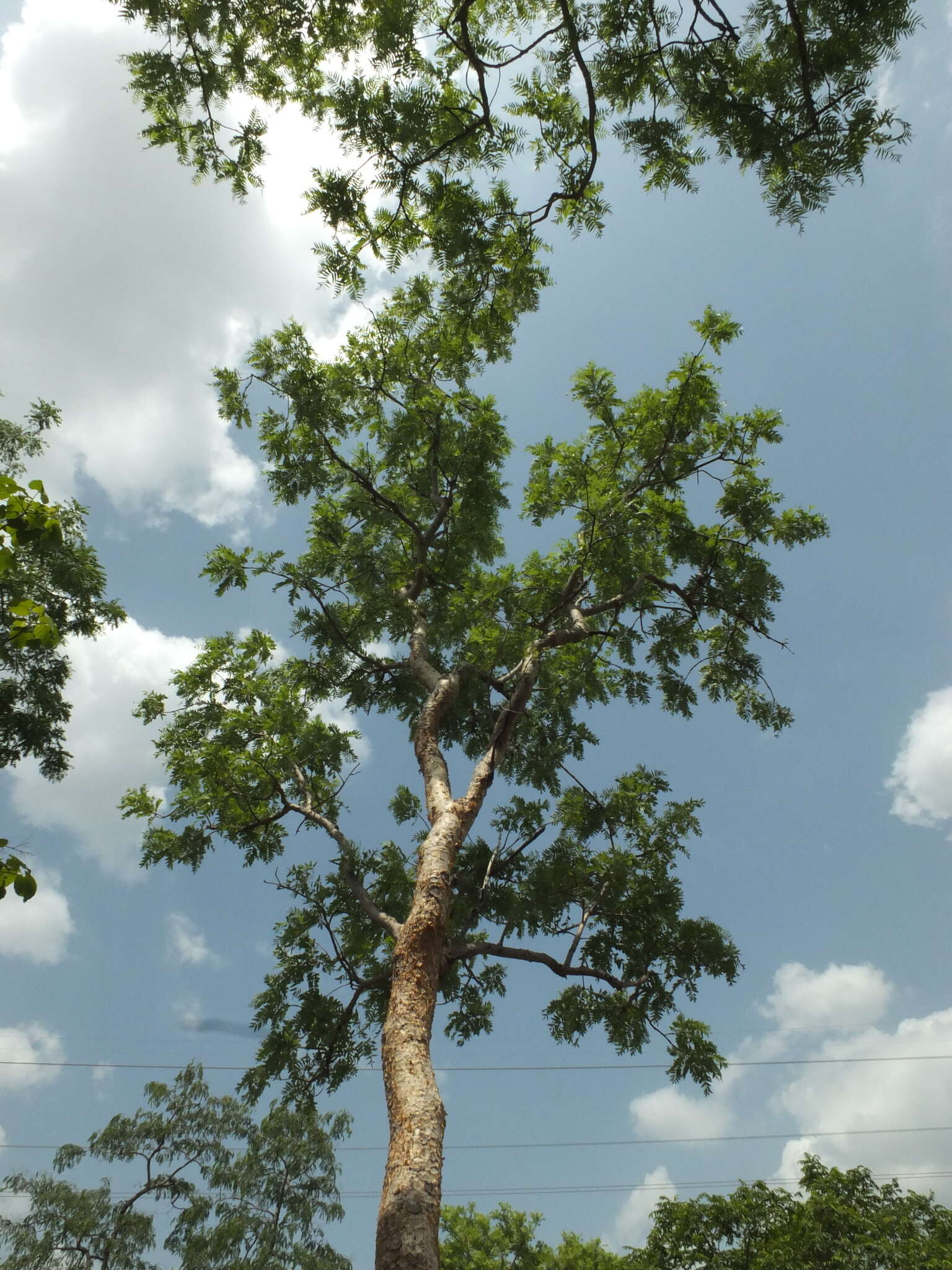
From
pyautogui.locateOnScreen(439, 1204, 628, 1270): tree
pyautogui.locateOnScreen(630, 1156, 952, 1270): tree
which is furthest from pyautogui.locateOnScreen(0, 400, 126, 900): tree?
pyautogui.locateOnScreen(439, 1204, 628, 1270): tree

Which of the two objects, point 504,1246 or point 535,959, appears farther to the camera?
point 504,1246

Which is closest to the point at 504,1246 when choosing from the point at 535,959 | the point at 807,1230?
the point at 807,1230

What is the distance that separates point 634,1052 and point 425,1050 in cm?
361

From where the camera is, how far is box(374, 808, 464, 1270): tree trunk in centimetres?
380

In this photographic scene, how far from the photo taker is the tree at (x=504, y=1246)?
1812 centimetres

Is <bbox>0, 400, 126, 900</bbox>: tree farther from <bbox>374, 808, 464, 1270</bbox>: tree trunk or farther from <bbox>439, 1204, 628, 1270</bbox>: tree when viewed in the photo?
<bbox>439, 1204, 628, 1270</bbox>: tree

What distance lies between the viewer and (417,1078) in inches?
185

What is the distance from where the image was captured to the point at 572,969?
7.00m

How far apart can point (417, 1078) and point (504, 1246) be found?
63.8 feet

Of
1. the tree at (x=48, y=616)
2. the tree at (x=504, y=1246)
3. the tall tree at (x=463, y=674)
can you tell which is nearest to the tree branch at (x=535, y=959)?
the tall tree at (x=463, y=674)

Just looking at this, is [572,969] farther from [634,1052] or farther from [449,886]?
[449,886]

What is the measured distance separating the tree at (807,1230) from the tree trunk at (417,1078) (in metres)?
8.77

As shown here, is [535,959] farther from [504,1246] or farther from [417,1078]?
[504,1246]

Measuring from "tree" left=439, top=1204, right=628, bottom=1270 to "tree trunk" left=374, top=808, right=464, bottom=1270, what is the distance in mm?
17294
